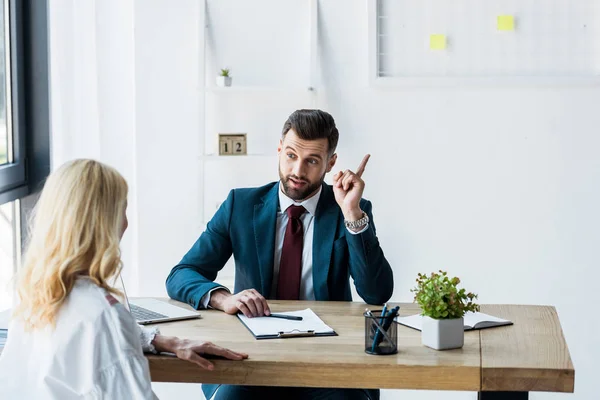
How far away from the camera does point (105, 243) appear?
164cm

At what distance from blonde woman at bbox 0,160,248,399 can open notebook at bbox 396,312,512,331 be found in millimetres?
749

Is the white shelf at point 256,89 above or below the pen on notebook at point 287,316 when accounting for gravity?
above

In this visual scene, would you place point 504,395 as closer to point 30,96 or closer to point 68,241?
point 68,241

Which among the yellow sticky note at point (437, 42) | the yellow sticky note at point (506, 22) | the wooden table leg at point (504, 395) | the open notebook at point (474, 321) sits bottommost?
the wooden table leg at point (504, 395)

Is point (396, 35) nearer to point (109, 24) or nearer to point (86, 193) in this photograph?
point (109, 24)

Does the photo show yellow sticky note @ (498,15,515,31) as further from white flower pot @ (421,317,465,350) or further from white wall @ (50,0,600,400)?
white flower pot @ (421,317,465,350)

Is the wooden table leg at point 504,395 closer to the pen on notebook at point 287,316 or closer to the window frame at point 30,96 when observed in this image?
the pen on notebook at point 287,316

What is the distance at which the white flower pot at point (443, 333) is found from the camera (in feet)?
6.19

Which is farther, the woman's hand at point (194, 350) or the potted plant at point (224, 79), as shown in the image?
the potted plant at point (224, 79)

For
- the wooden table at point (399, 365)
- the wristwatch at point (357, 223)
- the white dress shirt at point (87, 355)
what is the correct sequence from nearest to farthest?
the white dress shirt at point (87, 355) → the wooden table at point (399, 365) → the wristwatch at point (357, 223)

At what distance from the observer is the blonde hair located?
5.30 feet

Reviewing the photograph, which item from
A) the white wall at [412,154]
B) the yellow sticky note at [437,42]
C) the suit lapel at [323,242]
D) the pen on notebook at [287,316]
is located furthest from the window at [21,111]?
the yellow sticky note at [437,42]

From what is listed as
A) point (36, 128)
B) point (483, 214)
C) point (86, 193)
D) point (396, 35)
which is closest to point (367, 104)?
point (396, 35)

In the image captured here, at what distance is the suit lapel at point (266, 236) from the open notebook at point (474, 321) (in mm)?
498
